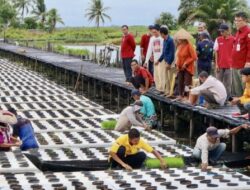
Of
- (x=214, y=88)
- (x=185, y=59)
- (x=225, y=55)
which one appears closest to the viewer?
(x=214, y=88)

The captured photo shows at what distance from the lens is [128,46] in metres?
16.3

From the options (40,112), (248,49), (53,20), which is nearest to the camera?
(248,49)

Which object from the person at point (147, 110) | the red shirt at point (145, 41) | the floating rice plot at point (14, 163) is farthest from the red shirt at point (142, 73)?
the floating rice plot at point (14, 163)

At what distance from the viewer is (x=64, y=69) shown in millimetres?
25109

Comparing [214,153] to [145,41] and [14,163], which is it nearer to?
[14,163]

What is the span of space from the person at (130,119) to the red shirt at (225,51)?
5.94ft

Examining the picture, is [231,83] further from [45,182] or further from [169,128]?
[45,182]

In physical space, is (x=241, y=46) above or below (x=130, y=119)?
above

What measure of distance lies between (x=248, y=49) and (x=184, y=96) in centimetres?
245

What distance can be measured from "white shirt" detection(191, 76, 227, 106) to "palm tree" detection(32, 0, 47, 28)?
73290 mm

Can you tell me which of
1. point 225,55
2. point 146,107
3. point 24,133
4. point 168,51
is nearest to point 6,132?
point 24,133

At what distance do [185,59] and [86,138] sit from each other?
263 cm

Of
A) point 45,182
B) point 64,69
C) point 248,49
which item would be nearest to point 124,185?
point 45,182

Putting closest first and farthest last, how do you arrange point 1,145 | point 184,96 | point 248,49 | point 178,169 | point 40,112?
point 178,169
point 1,145
point 248,49
point 184,96
point 40,112
